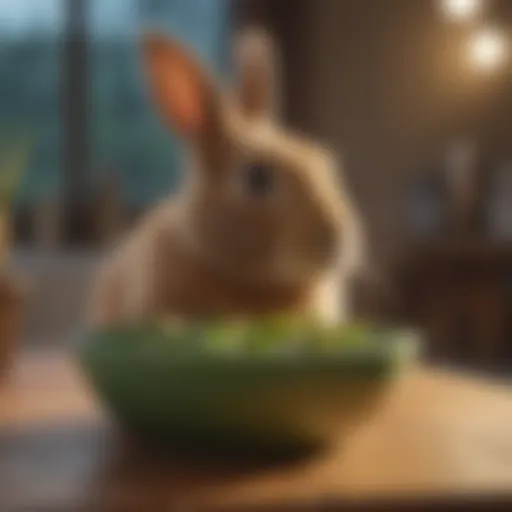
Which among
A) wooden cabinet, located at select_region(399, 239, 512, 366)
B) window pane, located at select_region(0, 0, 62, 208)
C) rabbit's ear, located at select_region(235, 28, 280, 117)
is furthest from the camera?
window pane, located at select_region(0, 0, 62, 208)

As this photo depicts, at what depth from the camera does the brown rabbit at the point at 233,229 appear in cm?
102

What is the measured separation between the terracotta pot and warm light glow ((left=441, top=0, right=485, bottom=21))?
7.14 feet

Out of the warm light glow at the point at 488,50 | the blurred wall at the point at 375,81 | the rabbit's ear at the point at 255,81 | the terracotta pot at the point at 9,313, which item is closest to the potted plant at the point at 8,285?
the terracotta pot at the point at 9,313

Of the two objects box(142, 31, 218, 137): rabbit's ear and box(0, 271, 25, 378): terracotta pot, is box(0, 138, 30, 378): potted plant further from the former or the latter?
box(142, 31, 218, 137): rabbit's ear

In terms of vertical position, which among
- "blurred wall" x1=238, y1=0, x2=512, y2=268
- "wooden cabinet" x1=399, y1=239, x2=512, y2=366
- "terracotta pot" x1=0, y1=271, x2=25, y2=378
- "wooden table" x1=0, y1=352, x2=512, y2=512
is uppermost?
"blurred wall" x1=238, y1=0, x2=512, y2=268

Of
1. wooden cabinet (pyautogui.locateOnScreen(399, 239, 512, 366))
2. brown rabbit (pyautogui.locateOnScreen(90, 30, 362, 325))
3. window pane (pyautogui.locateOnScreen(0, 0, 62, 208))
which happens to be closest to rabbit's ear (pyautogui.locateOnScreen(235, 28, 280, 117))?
brown rabbit (pyautogui.locateOnScreen(90, 30, 362, 325))

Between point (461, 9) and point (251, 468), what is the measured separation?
2.51 m

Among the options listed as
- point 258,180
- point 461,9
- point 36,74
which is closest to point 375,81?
point 461,9

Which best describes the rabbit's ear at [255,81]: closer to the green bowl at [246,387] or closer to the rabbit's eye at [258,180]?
the rabbit's eye at [258,180]

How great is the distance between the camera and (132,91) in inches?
124

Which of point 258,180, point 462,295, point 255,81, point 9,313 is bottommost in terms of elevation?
point 9,313

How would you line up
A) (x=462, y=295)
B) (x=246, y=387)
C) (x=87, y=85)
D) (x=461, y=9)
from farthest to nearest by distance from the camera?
(x=87, y=85), (x=461, y=9), (x=462, y=295), (x=246, y=387)

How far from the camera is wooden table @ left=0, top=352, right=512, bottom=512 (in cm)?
57

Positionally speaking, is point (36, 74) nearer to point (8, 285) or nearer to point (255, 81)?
point (255, 81)
